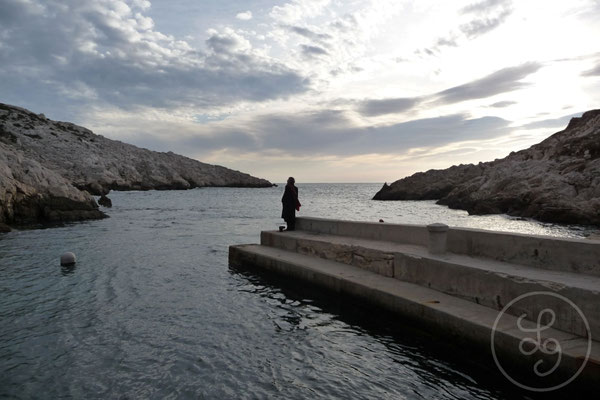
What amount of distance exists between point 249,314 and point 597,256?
22.3 ft

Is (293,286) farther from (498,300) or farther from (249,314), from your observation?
(498,300)

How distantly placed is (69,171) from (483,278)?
84814mm

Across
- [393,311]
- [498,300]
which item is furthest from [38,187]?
[498,300]

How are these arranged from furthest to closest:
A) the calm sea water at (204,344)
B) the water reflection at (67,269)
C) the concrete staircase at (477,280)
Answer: the water reflection at (67,269) < the calm sea water at (204,344) < the concrete staircase at (477,280)

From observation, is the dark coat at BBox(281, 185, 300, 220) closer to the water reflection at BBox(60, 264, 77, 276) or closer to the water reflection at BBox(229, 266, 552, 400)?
the water reflection at BBox(229, 266, 552, 400)

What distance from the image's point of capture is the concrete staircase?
5.66 metres

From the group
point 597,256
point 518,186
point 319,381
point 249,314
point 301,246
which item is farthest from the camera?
point 518,186

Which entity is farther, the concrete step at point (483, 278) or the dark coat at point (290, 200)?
the dark coat at point (290, 200)

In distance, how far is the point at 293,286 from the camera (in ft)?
37.5

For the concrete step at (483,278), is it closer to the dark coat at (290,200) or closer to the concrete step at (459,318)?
the concrete step at (459,318)

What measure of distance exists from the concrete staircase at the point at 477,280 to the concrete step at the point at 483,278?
14 mm

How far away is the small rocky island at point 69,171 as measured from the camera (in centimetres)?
2839

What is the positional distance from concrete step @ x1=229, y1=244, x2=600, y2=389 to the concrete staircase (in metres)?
0.01

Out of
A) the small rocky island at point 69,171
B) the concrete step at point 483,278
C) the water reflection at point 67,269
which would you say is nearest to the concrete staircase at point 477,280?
the concrete step at point 483,278
